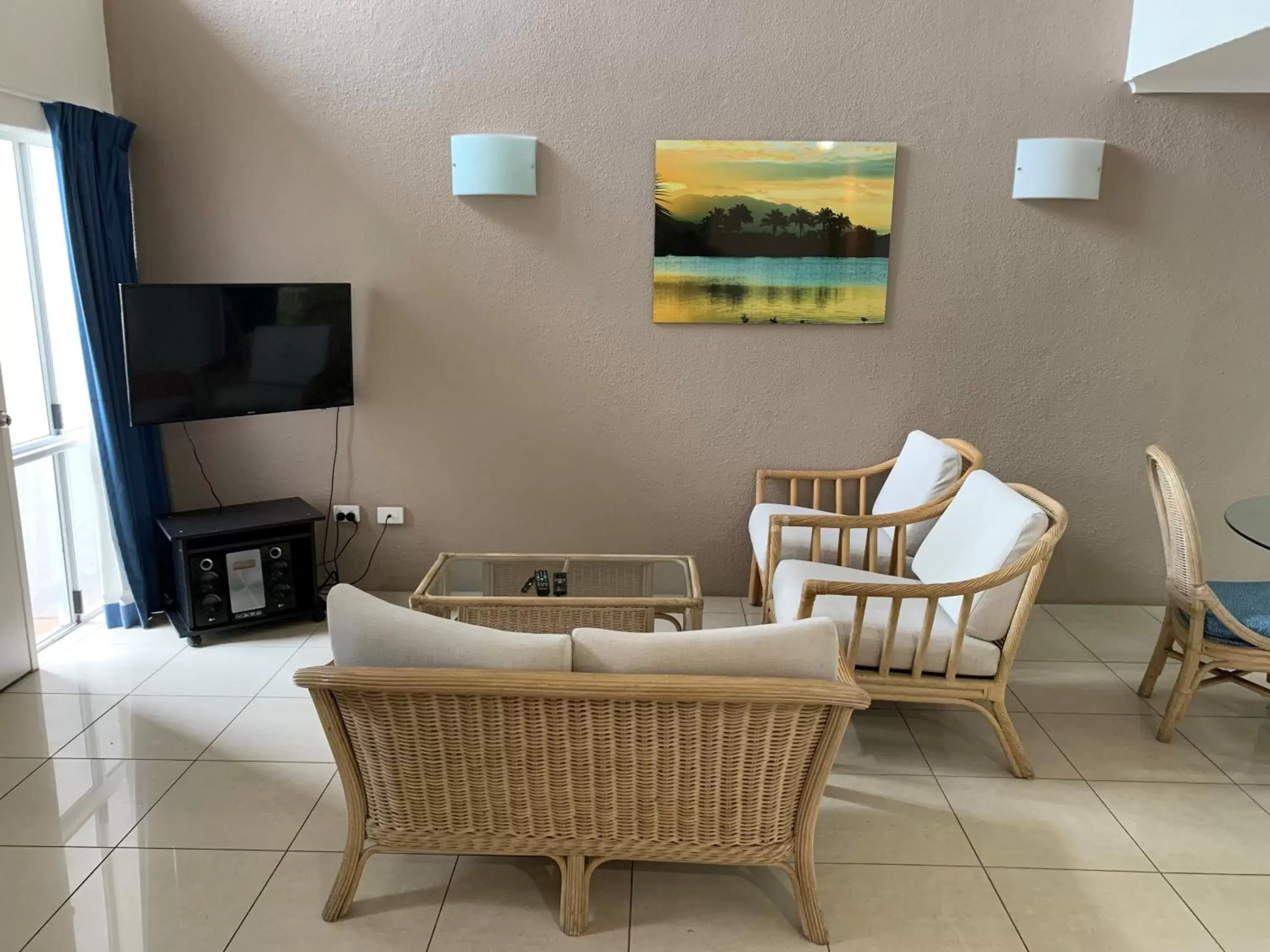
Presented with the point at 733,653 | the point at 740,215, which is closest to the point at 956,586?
the point at 733,653

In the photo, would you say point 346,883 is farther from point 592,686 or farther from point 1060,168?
point 1060,168

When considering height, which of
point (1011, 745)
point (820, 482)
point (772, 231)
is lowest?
point (1011, 745)

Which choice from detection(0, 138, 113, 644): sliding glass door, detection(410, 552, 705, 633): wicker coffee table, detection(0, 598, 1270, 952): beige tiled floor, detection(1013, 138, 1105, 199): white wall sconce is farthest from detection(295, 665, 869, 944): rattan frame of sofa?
detection(1013, 138, 1105, 199): white wall sconce

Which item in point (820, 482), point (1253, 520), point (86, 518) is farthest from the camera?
point (820, 482)

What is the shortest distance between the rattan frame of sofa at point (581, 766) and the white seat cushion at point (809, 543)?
1.58 metres

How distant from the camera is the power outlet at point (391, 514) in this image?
14.3 feet

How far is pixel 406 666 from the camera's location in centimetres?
212

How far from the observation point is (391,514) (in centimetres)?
435

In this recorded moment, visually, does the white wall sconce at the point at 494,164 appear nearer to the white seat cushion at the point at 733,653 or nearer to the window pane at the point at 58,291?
the window pane at the point at 58,291

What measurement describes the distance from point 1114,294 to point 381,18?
10.5 feet

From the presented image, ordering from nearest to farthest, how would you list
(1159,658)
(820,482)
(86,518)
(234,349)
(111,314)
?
(1159,658) → (111,314) → (234,349) → (86,518) → (820,482)

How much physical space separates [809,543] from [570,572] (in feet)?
3.17

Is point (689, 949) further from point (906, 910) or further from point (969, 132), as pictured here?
point (969, 132)

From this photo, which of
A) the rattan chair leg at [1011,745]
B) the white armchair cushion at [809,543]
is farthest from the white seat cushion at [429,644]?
the white armchair cushion at [809,543]
